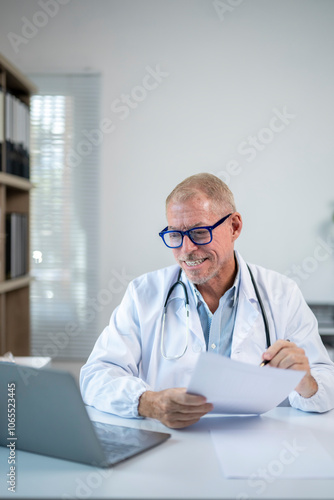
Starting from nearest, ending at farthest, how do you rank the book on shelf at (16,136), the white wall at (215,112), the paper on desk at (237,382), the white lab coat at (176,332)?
the paper on desk at (237,382) → the white lab coat at (176,332) → the book on shelf at (16,136) → the white wall at (215,112)

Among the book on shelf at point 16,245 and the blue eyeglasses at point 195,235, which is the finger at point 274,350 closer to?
the blue eyeglasses at point 195,235

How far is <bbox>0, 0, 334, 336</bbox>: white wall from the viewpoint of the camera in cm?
330

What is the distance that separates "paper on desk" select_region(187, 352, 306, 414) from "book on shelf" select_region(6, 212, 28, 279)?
1.91m

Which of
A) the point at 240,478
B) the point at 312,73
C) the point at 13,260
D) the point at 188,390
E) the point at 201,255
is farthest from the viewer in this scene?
the point at 312,73

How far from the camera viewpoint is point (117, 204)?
341cm

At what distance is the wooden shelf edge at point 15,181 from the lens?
103 inches

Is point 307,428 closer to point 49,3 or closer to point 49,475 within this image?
point 49,475

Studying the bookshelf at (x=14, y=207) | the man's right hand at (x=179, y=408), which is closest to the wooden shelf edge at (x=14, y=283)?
the bookshelf at (x=14, y=207)

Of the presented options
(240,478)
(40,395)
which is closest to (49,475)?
(40,395)

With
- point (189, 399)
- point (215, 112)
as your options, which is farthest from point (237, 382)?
point (215, 112)

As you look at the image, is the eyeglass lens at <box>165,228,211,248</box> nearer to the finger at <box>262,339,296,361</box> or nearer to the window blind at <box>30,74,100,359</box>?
the finger at <box>262,339,296,361</box>

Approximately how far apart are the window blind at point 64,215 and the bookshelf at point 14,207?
1.09ft

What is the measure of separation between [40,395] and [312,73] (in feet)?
9.69

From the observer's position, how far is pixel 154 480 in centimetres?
88
